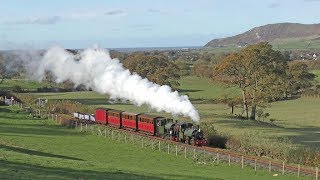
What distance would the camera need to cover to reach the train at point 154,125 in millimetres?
48062

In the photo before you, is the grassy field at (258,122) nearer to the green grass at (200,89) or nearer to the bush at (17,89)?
the green grass at (200,89)

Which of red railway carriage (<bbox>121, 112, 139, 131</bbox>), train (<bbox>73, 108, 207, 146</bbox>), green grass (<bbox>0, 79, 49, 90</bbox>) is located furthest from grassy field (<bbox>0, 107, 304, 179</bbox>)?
green grass (<bbox>0, 79, 49, 90</bbox>)

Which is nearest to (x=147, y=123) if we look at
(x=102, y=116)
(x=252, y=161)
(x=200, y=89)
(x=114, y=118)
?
(x=114, y=118)

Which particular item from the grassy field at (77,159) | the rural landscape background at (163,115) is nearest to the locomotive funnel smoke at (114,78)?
the rural landscape background at (163,115)

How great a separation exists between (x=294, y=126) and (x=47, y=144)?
39639 mm

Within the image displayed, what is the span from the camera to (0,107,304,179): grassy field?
27.4m

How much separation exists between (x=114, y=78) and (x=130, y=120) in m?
5.95

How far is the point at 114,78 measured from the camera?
205ft

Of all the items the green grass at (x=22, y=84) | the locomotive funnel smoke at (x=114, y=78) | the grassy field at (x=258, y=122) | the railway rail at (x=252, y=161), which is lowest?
the grassy field at (x=258, y=122)

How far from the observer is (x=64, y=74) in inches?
2872

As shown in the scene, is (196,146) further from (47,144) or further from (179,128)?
(47,144)

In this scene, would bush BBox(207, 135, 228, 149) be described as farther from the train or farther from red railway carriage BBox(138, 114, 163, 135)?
red railway carriage BBox(138, 114, 163, 135)

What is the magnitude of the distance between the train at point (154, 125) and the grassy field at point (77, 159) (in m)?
3.79

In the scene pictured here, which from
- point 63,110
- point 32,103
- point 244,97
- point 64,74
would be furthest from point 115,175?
point 32,103
